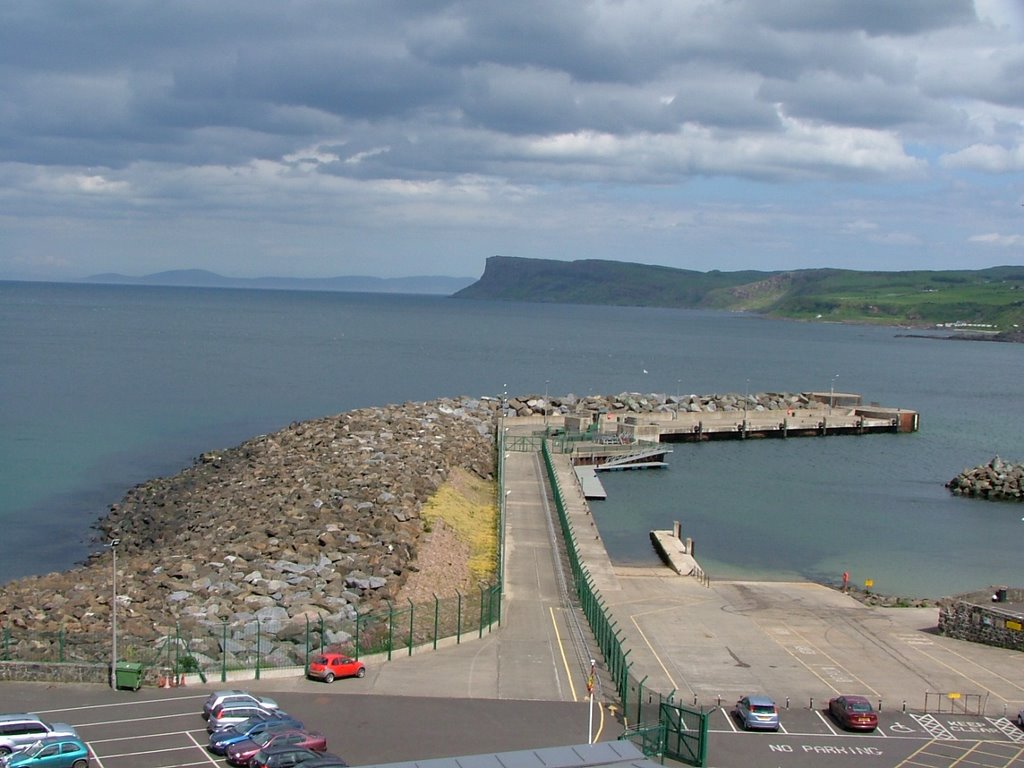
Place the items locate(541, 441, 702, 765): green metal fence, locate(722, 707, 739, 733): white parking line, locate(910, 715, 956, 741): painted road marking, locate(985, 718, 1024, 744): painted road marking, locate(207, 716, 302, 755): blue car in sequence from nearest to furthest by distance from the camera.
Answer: locate(207, 716, 302, 755): blue car
locate(541, 441, 702, 765): green metal fence
locate(722, 707, 739, 733): white parking line
locate(910, 715, 956, 741): painted road marking
locate(985, 718, 1024, 744): painted road marking

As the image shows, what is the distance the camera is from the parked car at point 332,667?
83.0 ft

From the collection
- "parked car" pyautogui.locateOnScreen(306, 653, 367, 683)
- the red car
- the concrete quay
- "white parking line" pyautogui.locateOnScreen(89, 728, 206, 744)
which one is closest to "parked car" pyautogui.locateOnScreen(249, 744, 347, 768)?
the red car

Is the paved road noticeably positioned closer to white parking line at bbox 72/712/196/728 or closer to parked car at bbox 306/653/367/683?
white parking line at bbox 72/712/196/728

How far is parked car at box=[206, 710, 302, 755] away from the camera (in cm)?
2002

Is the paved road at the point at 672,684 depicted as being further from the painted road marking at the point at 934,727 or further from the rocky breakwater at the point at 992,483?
the rocky breakwater at the point at 992,483

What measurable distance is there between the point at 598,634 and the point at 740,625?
821 centimetres

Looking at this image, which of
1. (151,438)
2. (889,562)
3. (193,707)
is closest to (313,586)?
(193,707)

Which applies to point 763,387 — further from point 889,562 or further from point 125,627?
point 125,627

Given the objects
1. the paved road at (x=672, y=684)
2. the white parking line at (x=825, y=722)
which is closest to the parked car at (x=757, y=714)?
the paved road at (x=672, y=684)

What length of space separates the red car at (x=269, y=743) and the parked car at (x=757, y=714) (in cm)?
966

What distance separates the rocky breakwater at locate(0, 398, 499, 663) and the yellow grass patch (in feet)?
2.76

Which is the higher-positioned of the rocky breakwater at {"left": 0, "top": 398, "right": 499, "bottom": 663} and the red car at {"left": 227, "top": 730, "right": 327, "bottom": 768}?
the red car at {"left": 227, "top": 730, "right": 327, "bottom": 768}

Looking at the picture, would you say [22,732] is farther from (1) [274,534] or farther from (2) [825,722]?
(1) [274,534]

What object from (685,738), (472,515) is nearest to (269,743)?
(685,738)
